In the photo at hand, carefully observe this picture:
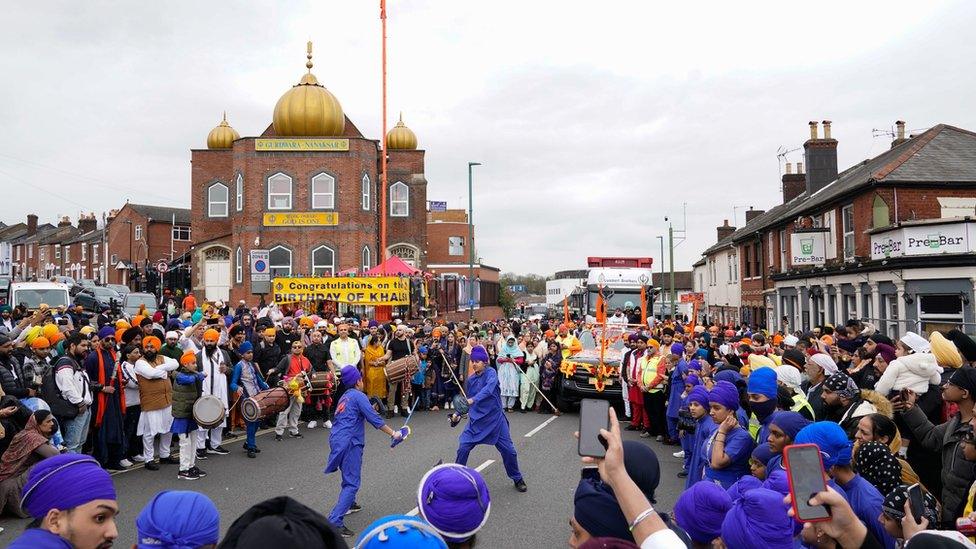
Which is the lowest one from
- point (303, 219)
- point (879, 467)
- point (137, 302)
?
point (879, 467)

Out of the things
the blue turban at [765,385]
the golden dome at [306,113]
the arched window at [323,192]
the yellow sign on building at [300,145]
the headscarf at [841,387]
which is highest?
the golden dome at [306,113]

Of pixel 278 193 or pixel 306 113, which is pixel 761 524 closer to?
pixel 278 193

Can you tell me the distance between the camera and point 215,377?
11008mm

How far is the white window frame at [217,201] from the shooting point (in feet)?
138

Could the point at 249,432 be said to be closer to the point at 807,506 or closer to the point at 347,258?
the point at 807,506

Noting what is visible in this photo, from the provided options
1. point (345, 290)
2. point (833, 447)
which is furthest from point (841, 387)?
point (345, 290)

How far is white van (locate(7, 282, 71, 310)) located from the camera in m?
26.0

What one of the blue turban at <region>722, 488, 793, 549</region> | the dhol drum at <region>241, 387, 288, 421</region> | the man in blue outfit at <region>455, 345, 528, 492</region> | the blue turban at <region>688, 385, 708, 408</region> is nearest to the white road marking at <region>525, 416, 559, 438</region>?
the man in blue outfit at <region>455, 345, 528, 492</region>

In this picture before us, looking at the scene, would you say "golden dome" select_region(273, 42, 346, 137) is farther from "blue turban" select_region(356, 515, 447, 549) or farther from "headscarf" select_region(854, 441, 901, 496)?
"blue turban" select_region(356, 515, 447, 549)

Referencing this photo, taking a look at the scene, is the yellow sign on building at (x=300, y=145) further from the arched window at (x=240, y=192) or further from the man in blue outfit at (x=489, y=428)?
the man in blue outfit at (x=489, y=428)

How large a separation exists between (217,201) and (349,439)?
38042mm

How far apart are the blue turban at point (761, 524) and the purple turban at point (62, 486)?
2818 millimetres

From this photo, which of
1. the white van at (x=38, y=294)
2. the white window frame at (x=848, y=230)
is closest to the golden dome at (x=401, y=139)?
the white van at (x=38, y=294)

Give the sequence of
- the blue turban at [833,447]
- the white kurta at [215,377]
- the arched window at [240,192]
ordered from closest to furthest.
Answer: the blue turban at [833,447] → the white kurta at [215,377] → the arched window at [240,192]
